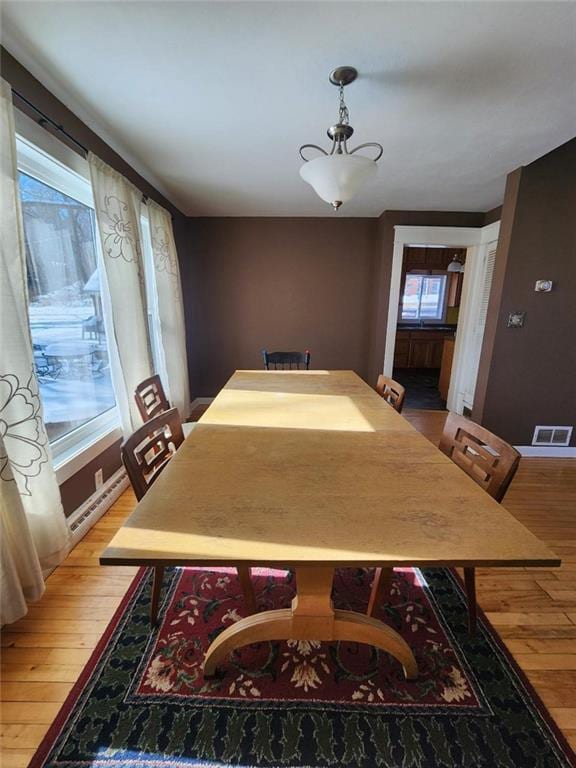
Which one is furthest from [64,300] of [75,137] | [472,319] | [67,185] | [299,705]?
[472,319]

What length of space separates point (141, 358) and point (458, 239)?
11.4 feet

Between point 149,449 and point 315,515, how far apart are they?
705 mm

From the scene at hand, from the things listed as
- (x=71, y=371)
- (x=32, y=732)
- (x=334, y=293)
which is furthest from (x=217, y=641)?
(x=334, y=293)

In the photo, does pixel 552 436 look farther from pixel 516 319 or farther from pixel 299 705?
pixel 299 705

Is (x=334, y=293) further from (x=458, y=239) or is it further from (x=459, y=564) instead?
(x=459, y=564)

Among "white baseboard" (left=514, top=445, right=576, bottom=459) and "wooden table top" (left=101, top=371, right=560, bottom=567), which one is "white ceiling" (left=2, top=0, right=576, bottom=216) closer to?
"wooden table top" (left=101, top=371, right=560, bottom=567)

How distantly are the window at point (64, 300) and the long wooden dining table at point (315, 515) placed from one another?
1.10 m

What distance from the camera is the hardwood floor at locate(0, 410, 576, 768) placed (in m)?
1.07

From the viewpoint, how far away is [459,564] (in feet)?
2.31

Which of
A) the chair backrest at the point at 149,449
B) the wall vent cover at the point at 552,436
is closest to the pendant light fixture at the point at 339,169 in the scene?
the chair backrest at the point at 149,449

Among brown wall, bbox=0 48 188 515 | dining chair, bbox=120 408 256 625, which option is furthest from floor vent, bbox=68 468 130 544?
dining chair, bbox=120 408 256 625

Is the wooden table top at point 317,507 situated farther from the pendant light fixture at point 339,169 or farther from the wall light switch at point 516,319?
the wall light switch at point 516,319

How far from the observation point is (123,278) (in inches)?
85.6

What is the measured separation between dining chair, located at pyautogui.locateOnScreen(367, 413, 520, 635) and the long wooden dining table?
0.12 metres
